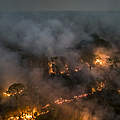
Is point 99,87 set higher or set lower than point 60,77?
lower

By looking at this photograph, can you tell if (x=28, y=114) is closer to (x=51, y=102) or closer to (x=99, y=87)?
(x=51, y=102)

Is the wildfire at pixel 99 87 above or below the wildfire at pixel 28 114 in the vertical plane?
above

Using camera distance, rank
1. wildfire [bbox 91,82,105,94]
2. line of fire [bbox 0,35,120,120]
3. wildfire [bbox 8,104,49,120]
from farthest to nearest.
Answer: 1. wildfire [bbox 91,82,105,94]
2. line of fire [bbox 0,35,120,120]
3. wildfire [bbox 8,104,49,120]

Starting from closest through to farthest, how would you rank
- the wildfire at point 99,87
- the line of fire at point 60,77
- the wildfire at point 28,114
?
the wildfire at point 28,114 < the line of fire at point 60,77 < the wildfire at point 99,87

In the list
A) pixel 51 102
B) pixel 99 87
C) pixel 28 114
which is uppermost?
pixel 99 87

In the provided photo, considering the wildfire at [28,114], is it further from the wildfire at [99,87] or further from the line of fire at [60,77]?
the wildfire at [99,87]

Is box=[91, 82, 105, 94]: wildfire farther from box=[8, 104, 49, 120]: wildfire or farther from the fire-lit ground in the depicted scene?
box=[8, 104, 49, 120]: wildfire

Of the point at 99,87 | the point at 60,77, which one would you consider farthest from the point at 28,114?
the point at 99,87

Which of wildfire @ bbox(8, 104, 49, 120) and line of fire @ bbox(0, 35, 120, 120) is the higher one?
line of fire @ bbox(0, 35, 120, 120)
